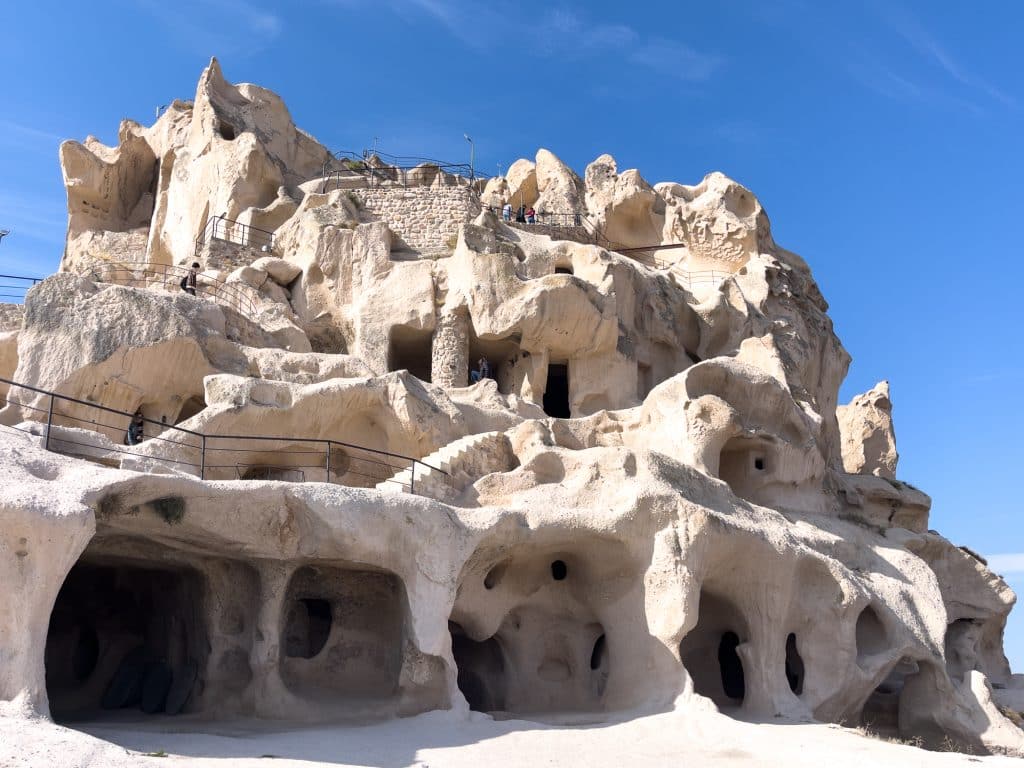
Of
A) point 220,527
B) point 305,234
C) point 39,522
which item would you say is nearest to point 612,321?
point 305,234

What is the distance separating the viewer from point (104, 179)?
3988 cm

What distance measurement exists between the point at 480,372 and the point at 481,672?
9506 mm

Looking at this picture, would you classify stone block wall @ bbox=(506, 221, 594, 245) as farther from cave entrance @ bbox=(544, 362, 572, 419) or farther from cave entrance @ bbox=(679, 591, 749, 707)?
cave entrance @ bbox=(679, 591, 749, 707)

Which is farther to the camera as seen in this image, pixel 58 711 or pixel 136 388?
pixel 136 388

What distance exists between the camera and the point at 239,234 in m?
32.2

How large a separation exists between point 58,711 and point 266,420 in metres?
5.51

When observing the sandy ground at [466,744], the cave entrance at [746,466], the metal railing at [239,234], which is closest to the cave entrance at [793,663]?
the cave entrance at [746,466]

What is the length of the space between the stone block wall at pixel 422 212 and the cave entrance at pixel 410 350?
3097 mm

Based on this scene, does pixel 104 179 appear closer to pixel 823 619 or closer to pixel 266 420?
pixel 266 420

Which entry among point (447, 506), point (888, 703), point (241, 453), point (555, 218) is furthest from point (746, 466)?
point (555, 218)

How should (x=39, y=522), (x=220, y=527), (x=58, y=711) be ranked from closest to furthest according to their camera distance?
(x=39, y=522) → (x=220, y=527) → (x=58, y=711)

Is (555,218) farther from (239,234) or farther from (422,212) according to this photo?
(239,234)

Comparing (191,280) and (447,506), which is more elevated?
(191,280)

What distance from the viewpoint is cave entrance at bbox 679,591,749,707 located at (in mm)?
19422
